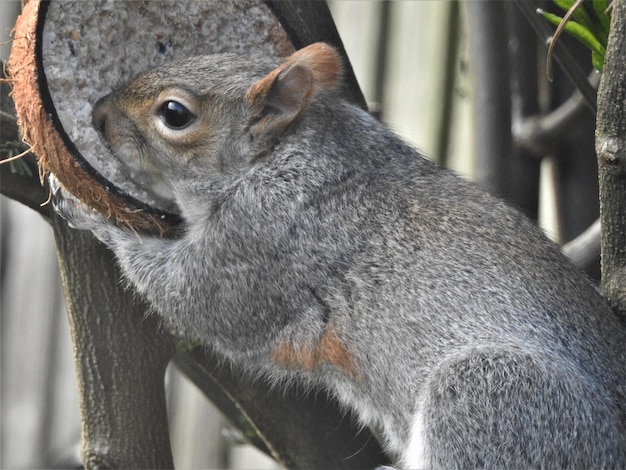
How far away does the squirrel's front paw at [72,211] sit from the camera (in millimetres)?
2359

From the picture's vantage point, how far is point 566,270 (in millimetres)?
2334

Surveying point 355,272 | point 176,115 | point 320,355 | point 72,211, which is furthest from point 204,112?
point 320,355

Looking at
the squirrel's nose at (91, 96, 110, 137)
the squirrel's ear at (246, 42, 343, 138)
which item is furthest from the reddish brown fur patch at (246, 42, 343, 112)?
the squirrel's nose at (91, 96, 110, 137)

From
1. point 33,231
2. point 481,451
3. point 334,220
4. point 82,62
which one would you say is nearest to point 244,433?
point 334,220

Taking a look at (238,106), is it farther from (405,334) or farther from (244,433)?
(244,433)

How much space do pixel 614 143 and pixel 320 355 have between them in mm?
897

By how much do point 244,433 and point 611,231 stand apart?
133cm

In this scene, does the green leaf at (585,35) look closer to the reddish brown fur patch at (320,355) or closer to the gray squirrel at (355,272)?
the gray squirrel at (355,272)

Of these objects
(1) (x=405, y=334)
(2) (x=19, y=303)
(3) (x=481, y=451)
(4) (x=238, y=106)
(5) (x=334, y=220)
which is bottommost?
(2) (x=19, y=303)

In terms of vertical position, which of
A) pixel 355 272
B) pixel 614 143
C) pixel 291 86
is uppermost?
pixel 291 86

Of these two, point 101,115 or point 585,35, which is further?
point 101,115

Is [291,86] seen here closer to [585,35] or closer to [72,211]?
[72,211]

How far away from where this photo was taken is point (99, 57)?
8.52 ft

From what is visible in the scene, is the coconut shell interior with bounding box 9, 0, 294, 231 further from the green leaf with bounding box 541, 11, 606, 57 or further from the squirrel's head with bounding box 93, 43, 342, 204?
the green leaf with bounding box 541, 11, 606, 57
